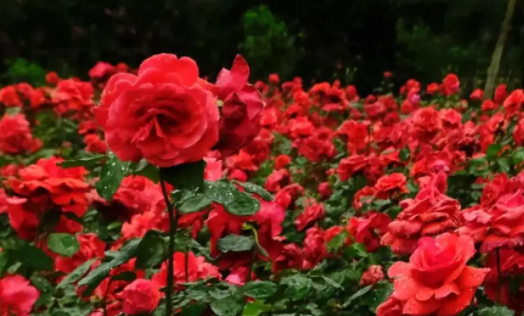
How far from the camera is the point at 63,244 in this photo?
132 cm

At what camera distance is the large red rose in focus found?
85cm

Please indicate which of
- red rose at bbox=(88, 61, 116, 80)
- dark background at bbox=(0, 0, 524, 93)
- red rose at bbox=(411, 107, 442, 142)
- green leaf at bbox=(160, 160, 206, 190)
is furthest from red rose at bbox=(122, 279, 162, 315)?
dark background at bbox=(0, 0, 524, 93)

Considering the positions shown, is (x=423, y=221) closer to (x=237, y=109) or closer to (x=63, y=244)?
(x=237, y=109)

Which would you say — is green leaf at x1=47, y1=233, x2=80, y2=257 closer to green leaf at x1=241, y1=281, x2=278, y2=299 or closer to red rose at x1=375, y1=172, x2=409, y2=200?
green leaf at x1=241, y1=281, x2=278, y2=299

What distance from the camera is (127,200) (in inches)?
62.6

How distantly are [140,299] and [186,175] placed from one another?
0.84 feet

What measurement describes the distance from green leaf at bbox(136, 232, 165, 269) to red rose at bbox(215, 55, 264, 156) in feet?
0.56

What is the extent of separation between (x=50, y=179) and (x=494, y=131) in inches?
52.8

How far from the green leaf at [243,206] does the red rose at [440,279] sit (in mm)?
195

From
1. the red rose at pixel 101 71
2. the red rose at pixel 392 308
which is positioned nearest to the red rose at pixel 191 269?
the red rose at pixel 392 308

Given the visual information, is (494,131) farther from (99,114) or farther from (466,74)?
(466,74)

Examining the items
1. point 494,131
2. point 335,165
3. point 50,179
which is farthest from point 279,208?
point 335,165

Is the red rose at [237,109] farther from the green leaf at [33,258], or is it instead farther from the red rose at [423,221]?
the green leaf at [33,258]

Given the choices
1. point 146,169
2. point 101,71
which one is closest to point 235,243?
point 146,169
